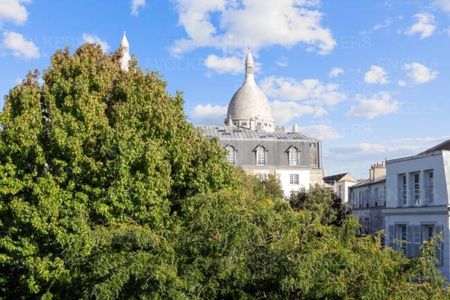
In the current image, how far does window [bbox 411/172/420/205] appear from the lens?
91.2 feet

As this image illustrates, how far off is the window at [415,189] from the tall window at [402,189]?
2.03ft

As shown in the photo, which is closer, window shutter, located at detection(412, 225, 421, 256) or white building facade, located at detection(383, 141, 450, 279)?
white building facade, located at detection(383, 141, 450, 279)

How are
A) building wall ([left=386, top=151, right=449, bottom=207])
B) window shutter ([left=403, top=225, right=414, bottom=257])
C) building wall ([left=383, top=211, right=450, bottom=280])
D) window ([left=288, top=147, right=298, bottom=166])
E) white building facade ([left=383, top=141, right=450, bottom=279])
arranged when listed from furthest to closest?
window ([left=288, top=147, right=298, bottom=166])
window shutter ([left=403, top=225, right=414, bottom=257])
building wall ([left=386, top=151, right=449, bottom=207])
white building facade ([left=383, top=141, right=450, bottom=279])
building wall ([left=383, top=211, right=450, bottom=280])

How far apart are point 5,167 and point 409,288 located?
441 inches

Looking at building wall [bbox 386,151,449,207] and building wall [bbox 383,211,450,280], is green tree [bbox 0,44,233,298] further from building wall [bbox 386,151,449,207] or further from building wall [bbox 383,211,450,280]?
building wall [bbox 386,151,449,207]

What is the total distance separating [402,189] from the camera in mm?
29078

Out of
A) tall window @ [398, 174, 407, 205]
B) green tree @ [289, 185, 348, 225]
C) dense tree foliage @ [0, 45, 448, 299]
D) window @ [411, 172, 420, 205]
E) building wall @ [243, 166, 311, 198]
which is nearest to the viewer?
dense tree foliage @ [0, 45, 448, 299]

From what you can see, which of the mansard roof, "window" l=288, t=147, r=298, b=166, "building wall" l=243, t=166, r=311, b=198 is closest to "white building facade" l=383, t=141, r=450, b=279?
"building wall" l=243, t=166, r=311, b=198

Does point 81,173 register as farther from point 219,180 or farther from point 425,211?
point 425,211

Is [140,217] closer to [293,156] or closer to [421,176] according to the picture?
[421,176]

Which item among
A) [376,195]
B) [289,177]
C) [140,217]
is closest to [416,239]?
[140,217]

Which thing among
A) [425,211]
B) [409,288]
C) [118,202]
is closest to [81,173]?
[118,202]

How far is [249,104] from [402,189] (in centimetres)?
8940

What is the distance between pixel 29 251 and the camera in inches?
621
